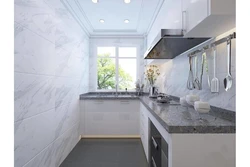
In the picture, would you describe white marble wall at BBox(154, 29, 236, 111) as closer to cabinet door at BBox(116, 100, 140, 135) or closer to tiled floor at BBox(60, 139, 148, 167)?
cabinet door at BBox(116, 100, 140, 135)

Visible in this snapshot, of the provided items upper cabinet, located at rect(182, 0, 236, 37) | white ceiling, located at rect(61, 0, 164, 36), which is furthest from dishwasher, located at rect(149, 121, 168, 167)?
white ceiling, located at rect(61, 0, 164, 36)

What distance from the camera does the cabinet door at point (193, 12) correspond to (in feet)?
3.96

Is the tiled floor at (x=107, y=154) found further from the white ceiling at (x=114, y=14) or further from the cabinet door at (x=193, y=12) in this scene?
the white ceiling at (x=114, y=14)

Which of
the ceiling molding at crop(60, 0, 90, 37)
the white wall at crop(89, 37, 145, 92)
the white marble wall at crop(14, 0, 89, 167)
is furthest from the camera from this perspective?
the white wall at crop(89, 37, 145, 92)

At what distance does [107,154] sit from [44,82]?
1.64 meters

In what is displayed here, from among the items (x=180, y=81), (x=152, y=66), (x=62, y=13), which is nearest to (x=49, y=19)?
(x=62, y=13)

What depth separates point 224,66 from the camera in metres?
1.52

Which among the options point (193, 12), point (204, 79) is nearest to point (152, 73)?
point (204, 79)

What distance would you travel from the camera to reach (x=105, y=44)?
4.52 m

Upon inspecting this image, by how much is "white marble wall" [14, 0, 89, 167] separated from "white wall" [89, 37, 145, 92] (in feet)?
3.83

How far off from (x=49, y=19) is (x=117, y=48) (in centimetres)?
250

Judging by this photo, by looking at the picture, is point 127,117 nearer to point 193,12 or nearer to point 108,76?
point 108,76

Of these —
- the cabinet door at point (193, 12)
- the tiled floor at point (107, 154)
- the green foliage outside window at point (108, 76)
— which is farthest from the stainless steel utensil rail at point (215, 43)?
the green foliage outside window at point (108, 76)

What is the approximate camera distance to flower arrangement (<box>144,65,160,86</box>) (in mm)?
4035
